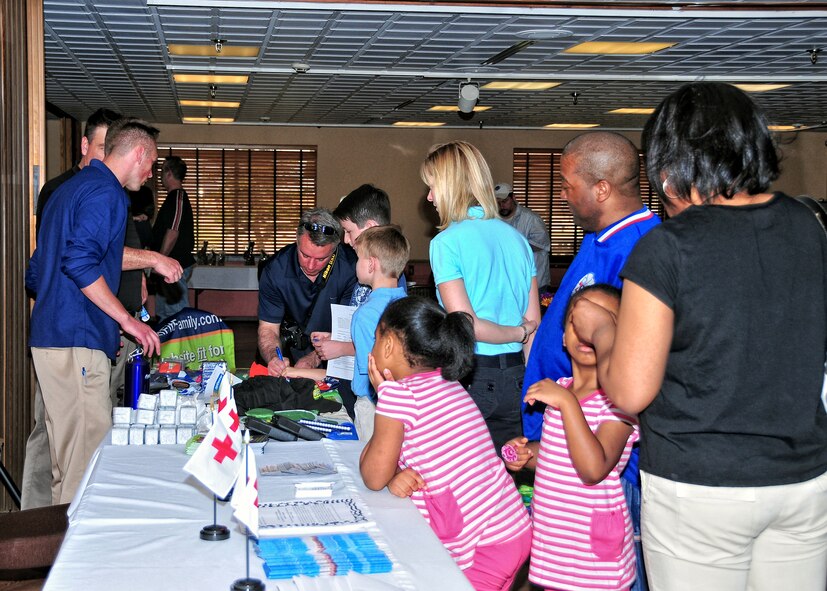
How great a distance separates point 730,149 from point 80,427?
2837 millimetres

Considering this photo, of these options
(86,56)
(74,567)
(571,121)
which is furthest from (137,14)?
(571,121)

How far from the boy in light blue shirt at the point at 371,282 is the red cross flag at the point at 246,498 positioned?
143 centimetres

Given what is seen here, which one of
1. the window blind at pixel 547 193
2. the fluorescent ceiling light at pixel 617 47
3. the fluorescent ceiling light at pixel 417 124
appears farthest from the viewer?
the window blind at pixel 547 193

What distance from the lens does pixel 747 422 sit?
1494 millimetres

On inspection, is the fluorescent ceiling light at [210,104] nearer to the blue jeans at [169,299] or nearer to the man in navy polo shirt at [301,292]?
the blue jeans at [169,299]

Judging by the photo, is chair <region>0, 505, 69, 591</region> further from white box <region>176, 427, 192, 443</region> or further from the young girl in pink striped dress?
the young girl in pink striped dress

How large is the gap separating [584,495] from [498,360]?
977 millimetres

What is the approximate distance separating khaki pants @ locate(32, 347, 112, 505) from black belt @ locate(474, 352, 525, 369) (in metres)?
1.57

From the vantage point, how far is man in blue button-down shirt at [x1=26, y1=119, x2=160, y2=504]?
3318mm

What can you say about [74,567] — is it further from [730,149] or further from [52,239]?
[52,239]

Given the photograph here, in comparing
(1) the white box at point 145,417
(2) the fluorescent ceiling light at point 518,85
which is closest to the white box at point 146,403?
(1) the white box at point 145,417

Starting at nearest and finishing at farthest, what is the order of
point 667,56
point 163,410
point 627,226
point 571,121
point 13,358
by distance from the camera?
point 627,226
point 163,410
point 13,358
point 667,56
point 571,121

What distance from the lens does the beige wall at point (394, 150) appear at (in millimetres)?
14320

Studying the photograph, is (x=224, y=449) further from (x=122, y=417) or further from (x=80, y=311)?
(x=80, y=311)
